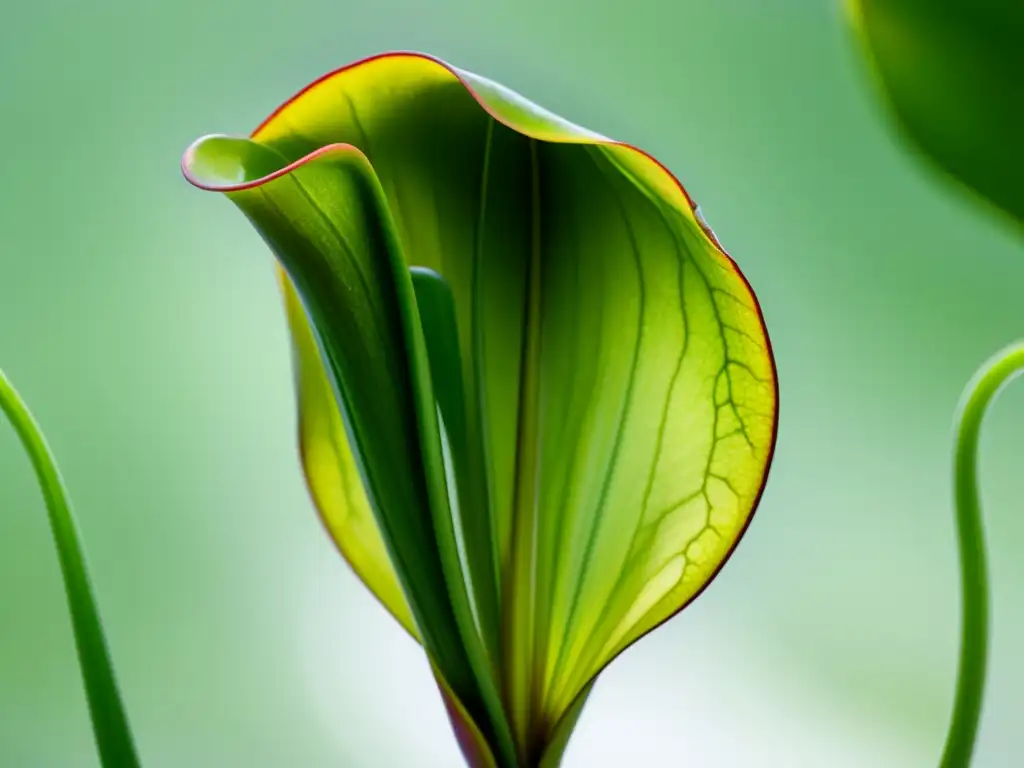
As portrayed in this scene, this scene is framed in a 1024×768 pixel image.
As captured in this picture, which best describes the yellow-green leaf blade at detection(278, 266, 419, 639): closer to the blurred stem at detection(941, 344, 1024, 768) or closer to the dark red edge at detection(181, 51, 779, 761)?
the dark red edge at detection(181, 51, 779, 761)

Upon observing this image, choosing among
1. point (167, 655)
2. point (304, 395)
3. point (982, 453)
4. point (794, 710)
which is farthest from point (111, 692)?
point (982, 453)

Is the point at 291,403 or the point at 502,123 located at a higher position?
the point at 502,123

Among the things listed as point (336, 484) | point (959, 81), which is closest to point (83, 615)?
point (336, 484)

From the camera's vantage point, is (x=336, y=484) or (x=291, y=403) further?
(x=291, y=403)

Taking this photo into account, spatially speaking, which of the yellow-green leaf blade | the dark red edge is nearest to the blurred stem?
the dark red edge

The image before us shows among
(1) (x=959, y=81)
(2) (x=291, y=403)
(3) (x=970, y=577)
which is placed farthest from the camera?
(2) (x=291, y=403)

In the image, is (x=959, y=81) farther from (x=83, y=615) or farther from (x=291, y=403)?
(x=291, y=403)

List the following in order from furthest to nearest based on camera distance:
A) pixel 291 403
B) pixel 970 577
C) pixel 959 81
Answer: pixel 291 403, pixel 970 577, pixel 959 81
